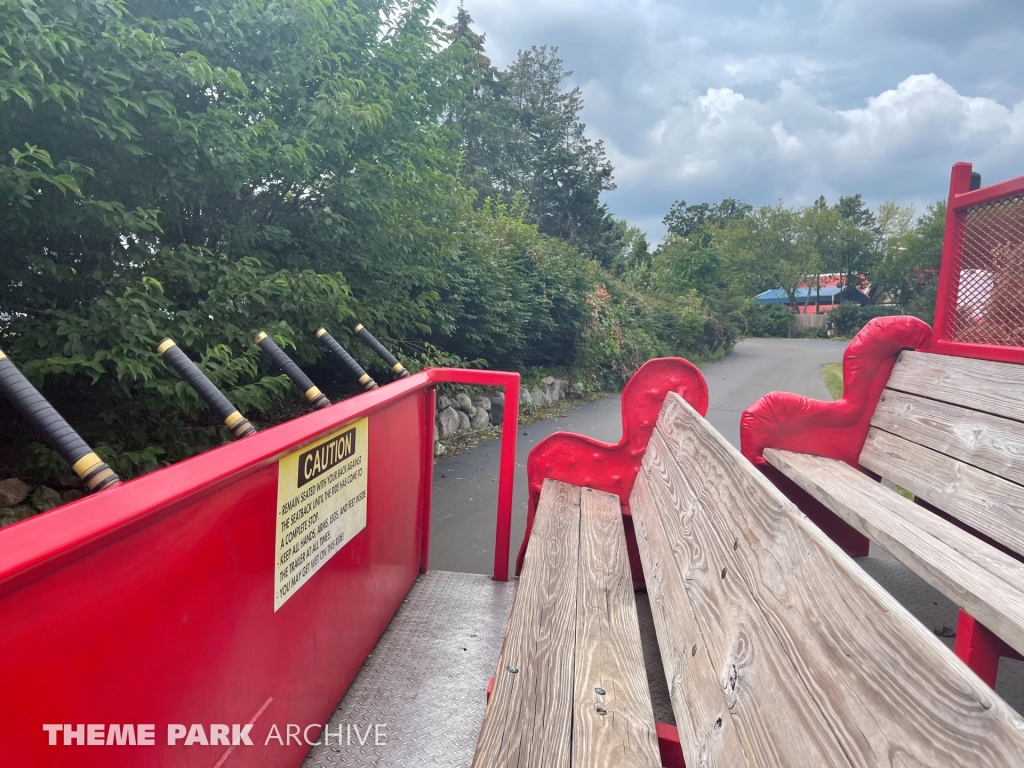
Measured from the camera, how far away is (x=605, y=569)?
224 cm

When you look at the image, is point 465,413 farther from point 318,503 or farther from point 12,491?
point 318,503

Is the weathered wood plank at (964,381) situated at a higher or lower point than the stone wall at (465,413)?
higher

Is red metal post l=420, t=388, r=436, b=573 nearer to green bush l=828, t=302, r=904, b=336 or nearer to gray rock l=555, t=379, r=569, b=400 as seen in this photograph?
gray rock l=555, t=379, r=569, b=400

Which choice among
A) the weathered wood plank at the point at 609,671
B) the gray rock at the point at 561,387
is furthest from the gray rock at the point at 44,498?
the gray rock at the point at 561,387

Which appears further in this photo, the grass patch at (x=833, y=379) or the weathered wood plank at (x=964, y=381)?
the grass patch at (x=833, y=379)

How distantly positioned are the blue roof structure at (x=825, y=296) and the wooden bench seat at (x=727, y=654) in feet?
200

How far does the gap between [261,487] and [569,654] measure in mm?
927

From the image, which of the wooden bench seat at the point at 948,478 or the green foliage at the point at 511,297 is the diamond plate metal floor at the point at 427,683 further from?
the green foliage at the point at 511,297

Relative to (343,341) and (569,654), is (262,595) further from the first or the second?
(343,341)

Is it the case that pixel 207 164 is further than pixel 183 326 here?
Yes

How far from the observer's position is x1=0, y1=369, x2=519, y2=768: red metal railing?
864 mm

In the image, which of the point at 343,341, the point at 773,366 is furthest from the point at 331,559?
the point at 773,366

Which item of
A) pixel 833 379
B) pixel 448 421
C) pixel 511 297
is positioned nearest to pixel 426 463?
pixel 448 421

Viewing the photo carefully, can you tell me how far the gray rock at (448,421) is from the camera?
312 inches
